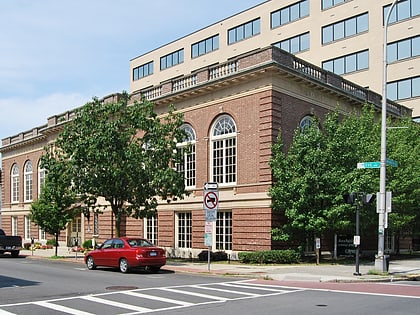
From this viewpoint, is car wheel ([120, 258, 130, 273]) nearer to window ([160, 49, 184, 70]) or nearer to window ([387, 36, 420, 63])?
window ([387, 36, 420, 63])

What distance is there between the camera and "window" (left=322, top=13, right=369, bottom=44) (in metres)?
47.5

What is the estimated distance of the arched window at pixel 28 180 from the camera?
49906mm

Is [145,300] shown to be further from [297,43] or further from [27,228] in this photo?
[297,43]

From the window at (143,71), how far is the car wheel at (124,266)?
48241 mm

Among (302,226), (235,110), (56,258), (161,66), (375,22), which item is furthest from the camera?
(161,66)

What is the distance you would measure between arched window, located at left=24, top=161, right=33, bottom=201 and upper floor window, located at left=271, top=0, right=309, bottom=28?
28531mm

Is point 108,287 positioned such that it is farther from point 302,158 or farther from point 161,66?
point 161,66

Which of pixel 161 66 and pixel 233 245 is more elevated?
pixel 161 66

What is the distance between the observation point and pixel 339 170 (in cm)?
2441

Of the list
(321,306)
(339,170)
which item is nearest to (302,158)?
(339,170)

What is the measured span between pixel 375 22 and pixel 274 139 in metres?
25.8

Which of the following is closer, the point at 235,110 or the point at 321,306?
the point at 321,306

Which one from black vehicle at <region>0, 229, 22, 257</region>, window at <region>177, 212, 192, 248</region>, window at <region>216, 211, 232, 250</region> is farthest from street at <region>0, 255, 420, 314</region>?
black vehicle at <region>0, 229, 22, 257</region>

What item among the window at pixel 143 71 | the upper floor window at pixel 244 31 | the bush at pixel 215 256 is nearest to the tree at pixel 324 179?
the bush at pixel 215 256
